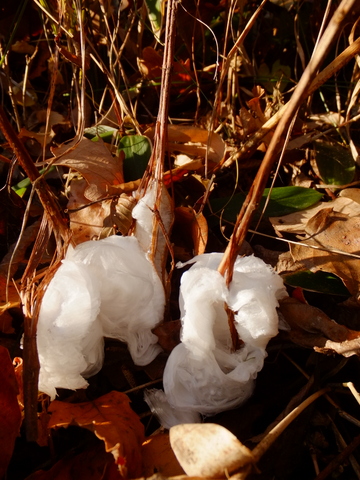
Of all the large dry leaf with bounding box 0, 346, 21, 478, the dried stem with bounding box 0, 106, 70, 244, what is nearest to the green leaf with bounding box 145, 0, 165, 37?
the dried stem with bounding box 0, 106, 70, 244

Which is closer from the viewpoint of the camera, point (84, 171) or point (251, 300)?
point (251, 300)

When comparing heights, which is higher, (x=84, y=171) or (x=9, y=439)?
(x=84, y=171)

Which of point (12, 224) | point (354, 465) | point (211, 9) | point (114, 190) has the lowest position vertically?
point (354, 465)

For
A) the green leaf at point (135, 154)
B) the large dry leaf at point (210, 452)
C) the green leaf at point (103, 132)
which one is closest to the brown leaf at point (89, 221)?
the green leaf at point (135, 154)

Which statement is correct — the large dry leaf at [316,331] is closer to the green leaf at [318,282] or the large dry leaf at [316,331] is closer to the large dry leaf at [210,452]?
the green leaf at [318,282]

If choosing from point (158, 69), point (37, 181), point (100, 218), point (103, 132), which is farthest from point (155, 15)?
point (37, 181)

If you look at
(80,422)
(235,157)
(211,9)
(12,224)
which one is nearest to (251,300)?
(80,422)

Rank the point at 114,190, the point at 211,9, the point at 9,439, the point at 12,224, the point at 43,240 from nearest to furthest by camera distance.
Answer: the point at 9,439
the point at 43,240
the point at 114,190
the point at 12,224
the point at 211,9

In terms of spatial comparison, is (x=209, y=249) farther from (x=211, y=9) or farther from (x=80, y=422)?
(x=211, y=9)
